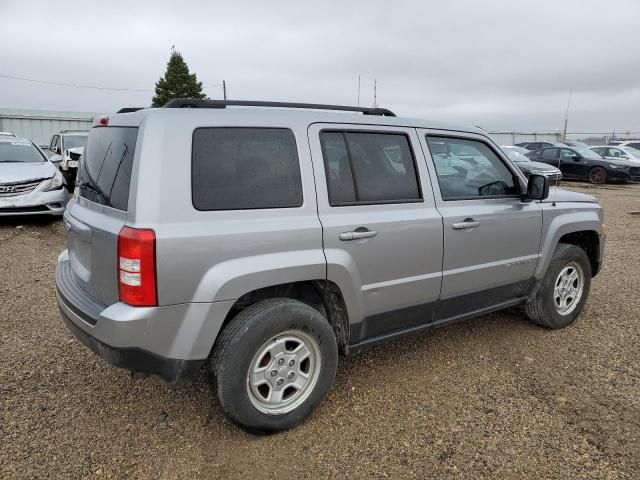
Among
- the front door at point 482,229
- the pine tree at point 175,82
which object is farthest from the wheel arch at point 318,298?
the pine tree at point 175,82

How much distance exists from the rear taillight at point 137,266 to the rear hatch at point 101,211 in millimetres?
79

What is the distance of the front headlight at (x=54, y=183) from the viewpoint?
8.28 meters

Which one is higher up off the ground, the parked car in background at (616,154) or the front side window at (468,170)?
the front side window at (468,170)

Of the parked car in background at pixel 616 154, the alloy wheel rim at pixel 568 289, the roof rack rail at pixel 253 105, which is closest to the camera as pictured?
the roof rack rail at pixel 253 105

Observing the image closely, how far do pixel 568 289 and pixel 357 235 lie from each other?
2581 millimetres

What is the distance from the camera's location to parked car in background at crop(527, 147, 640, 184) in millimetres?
18078

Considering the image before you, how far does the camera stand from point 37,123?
25016 mm

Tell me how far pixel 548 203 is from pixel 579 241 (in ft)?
2.79

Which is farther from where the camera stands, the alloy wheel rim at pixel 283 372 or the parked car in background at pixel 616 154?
the parked car in background at pixel 616 154

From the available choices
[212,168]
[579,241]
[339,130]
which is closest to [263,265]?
[212,168]

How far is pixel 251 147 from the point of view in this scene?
2732 millimetres

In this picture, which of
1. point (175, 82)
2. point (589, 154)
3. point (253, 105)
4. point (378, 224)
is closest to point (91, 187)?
point (253, 105)

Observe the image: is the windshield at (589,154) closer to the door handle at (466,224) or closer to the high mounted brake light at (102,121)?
the door handle at (466,224)

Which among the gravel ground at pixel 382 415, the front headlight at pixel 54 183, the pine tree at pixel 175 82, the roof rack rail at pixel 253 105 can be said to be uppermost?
the pine tree at pixel 175 82
